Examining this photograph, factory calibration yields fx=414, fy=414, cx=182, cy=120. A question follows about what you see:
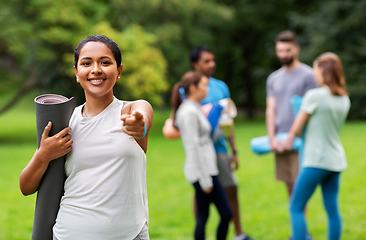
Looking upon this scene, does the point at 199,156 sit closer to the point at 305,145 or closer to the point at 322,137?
the point at 305,145

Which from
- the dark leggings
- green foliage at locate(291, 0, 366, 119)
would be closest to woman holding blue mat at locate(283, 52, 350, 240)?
the dark leggings

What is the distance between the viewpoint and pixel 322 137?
3.75 meters

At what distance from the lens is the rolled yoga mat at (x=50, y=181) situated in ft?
5.94

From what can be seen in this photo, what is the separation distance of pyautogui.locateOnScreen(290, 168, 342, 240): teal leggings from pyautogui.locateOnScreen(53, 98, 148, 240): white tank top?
2.25 m

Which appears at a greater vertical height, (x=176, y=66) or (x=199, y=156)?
(x=176, y=66)

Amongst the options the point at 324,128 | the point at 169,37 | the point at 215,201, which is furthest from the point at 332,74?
the point at 169,37

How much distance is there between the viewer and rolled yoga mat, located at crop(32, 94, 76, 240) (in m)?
1.81

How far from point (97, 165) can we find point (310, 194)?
248cm

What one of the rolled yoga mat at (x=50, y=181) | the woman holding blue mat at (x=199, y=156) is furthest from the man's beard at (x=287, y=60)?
the rolled yoga mat at (x=50, y=181)

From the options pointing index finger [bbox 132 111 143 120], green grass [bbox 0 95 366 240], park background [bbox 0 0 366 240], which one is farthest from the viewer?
park background [bbox 0 0 366 240]

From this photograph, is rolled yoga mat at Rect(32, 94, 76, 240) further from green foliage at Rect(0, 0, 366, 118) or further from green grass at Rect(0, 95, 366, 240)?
green foliage at Rect(0, 0, 366, 118)

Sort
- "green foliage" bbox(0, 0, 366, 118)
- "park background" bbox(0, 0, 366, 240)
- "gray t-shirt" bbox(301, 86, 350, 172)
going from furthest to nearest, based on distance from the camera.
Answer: "green foliage" bbox(0, 0, 366, 118), "park background" bbox(0, 0, 366, 240), "gray t-shirt" bbox(301, 86, 350, 172)

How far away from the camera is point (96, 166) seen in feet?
6.07

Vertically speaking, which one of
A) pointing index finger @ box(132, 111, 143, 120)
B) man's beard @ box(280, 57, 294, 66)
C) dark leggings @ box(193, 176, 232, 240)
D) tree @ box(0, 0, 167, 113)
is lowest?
dark leggings @ box(193, 176, 232, 240)
